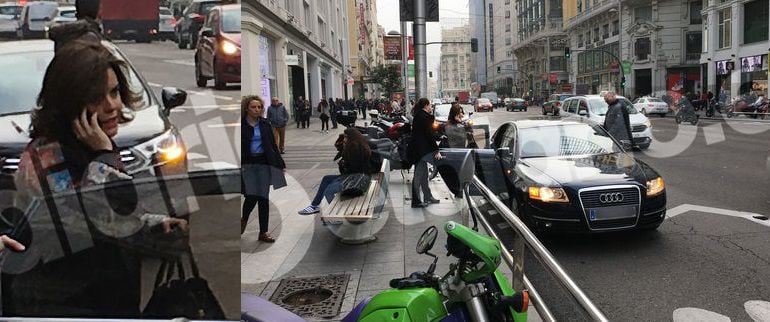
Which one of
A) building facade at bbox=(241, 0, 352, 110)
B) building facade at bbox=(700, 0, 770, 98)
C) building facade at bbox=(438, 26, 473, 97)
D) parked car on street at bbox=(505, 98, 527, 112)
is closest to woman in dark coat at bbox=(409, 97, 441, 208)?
building facade at bbox=(241, 0, 352, 110)

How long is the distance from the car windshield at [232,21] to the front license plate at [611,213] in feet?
15.8

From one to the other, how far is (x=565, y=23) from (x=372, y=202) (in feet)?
250

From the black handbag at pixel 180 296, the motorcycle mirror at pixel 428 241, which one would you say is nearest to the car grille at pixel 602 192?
the motorcycle mirror at pixel 428 241

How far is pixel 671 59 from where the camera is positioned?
50375 mm

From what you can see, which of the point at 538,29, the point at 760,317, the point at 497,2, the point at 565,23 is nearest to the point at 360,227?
the point at 760,317

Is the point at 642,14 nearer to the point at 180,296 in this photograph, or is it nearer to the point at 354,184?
the point at 354,184

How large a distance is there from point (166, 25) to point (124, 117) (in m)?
0.37

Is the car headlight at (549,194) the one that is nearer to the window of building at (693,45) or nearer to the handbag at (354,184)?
the handbag at (354,184)

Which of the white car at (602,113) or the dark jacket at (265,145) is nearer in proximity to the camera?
the dark jacket at (265,145)

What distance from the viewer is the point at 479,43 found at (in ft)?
403

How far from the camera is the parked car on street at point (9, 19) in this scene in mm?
1892

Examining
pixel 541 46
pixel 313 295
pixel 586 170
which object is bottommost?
pixel 313 295

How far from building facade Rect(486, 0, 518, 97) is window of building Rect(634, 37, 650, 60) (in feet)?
163

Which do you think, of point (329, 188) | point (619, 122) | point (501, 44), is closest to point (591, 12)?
point (619, 122)
